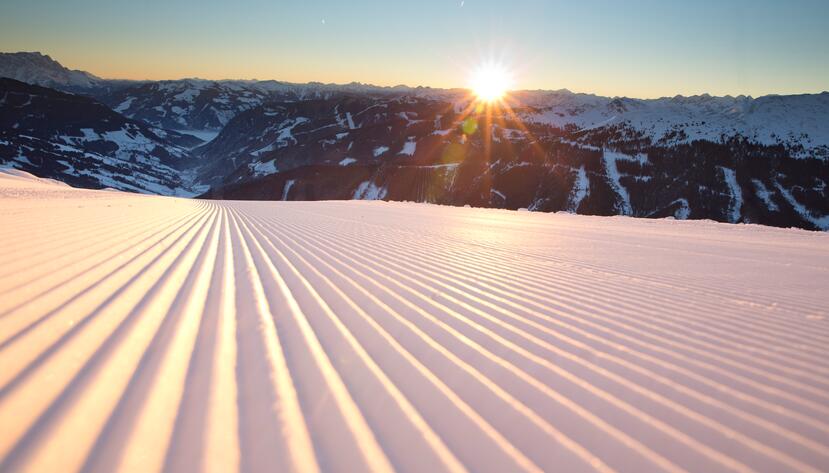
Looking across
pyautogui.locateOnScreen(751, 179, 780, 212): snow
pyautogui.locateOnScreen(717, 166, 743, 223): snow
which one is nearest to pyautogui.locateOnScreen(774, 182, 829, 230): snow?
pyautogui.locateOnScreen(751, 179, 780, 212): snow

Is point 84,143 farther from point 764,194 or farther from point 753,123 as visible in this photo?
point 753,123

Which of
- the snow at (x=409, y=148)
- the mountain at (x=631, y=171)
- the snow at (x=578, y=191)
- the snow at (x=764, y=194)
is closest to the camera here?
the snow at (x=764, y=194)

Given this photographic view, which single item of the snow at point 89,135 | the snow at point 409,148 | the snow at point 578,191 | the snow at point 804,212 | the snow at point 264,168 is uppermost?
the snow at point 89,135

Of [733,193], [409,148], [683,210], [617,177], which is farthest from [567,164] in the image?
[409,148]

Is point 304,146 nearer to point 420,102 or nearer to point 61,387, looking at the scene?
point 420,102

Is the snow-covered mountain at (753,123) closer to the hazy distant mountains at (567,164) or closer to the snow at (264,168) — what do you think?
the hazy distant mountains at (567,164)

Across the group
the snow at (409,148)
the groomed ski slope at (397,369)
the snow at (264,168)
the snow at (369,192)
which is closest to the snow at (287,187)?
the snow at (369,192)

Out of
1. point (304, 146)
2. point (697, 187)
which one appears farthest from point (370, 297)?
point (304, 146)
